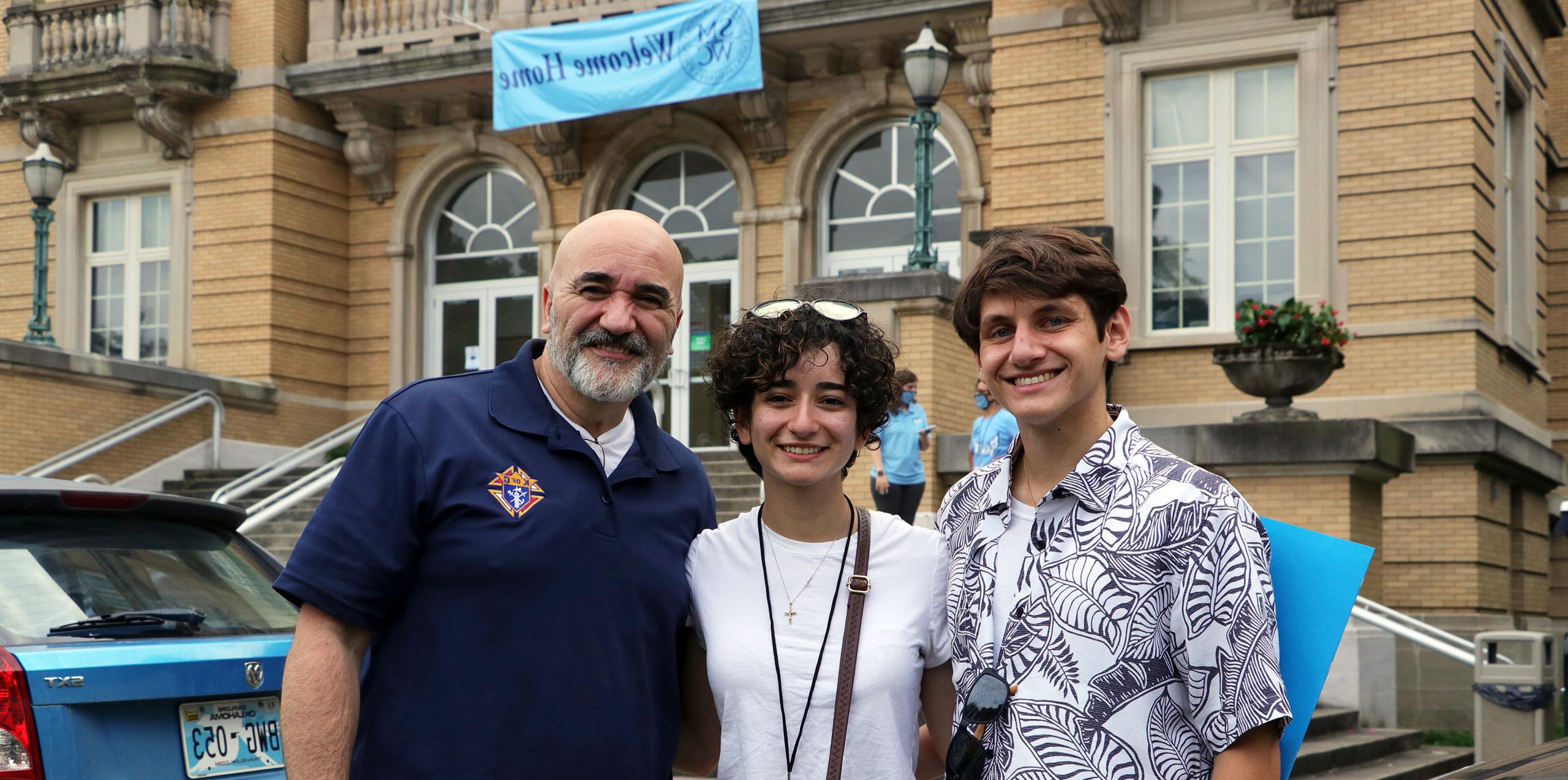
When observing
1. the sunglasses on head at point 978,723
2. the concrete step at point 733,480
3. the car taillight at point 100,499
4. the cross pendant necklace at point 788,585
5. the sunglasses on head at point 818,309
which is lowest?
the concrete step at point 733,480

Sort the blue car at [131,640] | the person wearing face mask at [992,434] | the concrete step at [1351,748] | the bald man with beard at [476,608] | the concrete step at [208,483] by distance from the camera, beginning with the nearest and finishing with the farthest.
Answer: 1. the bald man with beard at [476,608]
2. the blue car at [131,640]
3. the concrete step at [1351,748]
4. the person wearing face mask at [992,434]
5. the concrete step at [208,483]

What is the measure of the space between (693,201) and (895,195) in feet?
9.07

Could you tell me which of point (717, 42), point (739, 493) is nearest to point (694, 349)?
point (717, 42)

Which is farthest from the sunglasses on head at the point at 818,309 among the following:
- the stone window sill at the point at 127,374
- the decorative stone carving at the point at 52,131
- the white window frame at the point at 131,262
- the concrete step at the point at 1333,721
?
the decorative stone carving at the point at 52,131

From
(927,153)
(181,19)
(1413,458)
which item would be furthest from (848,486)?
(181,19)

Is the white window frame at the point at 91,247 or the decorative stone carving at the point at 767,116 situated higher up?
the decorative stone carving at the point at 767,116

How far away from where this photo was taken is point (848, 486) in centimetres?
1302

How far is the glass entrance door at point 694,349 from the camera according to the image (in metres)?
18.8

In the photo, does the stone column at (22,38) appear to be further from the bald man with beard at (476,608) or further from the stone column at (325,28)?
the bald man with beard at (476,608)

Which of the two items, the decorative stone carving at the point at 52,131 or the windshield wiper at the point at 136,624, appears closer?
the windshield wiper at the point at 136,624

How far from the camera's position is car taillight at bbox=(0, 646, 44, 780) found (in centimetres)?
342

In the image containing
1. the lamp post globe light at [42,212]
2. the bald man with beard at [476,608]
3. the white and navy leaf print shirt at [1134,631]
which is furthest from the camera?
the lamp post globe light at [42,212]

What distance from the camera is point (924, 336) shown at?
42.7 ft

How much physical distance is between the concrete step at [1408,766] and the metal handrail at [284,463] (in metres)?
9.78
